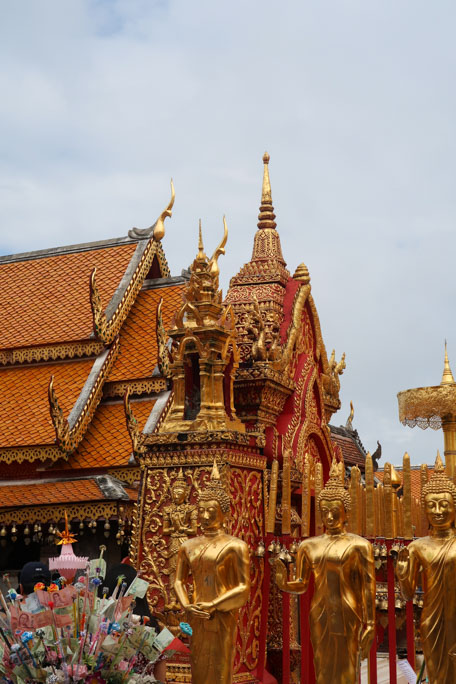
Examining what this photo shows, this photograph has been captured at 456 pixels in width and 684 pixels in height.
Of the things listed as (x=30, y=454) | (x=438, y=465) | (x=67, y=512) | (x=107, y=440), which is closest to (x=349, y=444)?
(x=107, y=440)

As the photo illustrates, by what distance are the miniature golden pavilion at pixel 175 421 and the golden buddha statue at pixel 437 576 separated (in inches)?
24.8

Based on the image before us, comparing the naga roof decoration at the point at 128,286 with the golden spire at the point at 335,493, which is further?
the naga roof decoration at the point at 128,286

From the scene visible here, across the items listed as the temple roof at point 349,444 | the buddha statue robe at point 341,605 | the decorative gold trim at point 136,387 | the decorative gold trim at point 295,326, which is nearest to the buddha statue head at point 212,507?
the buddha statue robe at point 341,605

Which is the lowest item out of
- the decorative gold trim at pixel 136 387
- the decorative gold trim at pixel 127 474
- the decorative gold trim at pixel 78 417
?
the decorative gold trim at pixel 127 474

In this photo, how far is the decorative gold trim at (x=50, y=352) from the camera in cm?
1266

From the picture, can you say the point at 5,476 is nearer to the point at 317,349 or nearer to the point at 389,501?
the point at 317,349

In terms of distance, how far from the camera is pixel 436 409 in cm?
1315

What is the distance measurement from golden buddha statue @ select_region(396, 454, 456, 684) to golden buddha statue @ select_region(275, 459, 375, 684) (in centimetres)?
31

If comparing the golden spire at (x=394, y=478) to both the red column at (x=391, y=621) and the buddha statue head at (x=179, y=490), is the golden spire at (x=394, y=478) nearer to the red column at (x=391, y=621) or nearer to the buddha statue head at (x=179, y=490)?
the red column at (x=391, y=621)

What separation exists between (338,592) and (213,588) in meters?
0.84

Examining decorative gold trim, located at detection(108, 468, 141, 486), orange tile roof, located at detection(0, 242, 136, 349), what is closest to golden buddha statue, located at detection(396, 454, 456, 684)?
decorative gold trim, located at detection(108, 468, 141, 486)

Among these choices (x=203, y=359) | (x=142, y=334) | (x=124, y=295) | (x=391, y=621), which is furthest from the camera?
(x=142, y=334)

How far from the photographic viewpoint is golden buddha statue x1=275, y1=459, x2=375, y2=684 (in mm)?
6836

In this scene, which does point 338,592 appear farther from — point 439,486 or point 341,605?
point 439,486
